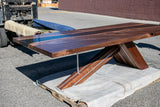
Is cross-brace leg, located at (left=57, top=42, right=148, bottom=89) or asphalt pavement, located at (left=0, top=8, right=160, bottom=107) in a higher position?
cross-brace leg, located at (left=57, top=42, right=148, bottom=89)

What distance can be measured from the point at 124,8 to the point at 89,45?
1655 cm

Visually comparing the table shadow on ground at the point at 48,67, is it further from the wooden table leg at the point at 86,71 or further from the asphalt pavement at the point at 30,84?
the wooden table leg at the point at 86,71

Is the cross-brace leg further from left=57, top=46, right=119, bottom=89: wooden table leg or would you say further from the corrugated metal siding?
the corrugated metal siding

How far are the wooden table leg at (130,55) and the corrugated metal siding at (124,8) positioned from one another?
40.7 feet

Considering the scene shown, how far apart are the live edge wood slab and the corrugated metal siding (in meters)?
12.6

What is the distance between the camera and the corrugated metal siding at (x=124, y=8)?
54.1 ft

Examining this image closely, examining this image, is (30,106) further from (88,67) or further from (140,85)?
(140,85)

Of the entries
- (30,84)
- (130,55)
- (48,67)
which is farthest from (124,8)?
(30,84)

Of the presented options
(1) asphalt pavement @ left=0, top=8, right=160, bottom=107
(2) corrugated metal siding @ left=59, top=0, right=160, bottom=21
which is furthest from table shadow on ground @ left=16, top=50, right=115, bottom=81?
(2) corrugated metal siding @ left=59, top=0, right=160, bottom=21

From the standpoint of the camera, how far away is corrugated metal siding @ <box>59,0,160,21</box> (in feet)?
54.1

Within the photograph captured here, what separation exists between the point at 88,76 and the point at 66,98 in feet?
2.62

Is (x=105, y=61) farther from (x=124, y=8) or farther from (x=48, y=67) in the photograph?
(x=124, y=8)

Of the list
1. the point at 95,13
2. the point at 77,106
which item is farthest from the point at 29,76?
the point at 95,13

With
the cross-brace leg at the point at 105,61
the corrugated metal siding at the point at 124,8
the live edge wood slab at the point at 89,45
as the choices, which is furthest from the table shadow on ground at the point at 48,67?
the corrugated metal siding at the point at 124,8
